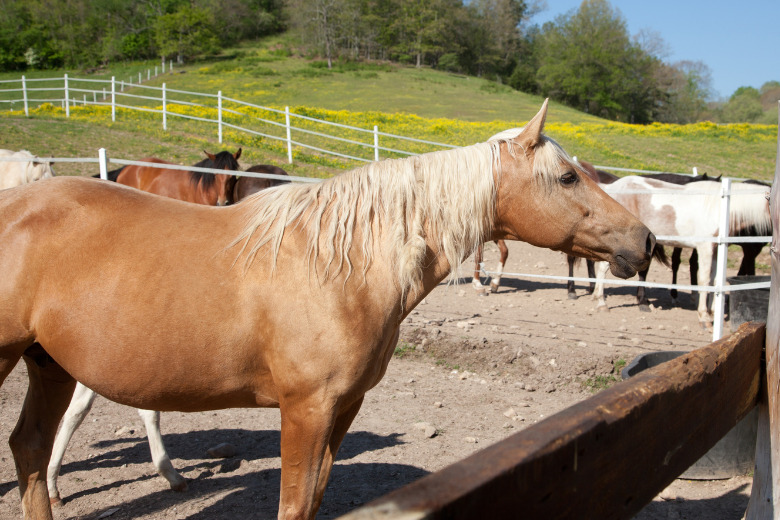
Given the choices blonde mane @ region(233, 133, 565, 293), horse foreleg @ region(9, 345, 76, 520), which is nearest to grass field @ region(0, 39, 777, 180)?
horse foreleg @ region(9, 345, 76, 520)

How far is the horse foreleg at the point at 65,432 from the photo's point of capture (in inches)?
124

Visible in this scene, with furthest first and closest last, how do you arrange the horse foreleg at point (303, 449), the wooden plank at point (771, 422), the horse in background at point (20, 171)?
the horse in background at point (20, 171)
the horse foreleg at point (303, 449)
the wooden plank at point (771, 422)

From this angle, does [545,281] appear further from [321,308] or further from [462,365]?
[321,308]

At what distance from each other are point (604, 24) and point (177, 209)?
6913 centimetres

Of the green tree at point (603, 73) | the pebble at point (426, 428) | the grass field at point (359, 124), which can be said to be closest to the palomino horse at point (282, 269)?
the pebble at point (426, 428)

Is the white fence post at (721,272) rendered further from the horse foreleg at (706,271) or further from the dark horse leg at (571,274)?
the dark horse leg at (571,274)

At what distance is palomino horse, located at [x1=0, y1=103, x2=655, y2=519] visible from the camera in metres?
2.06

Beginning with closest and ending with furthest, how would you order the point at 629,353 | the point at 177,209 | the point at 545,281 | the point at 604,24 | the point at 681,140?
1. the point at 177,209
2. the point at 629,353
3. the point at 545,281
4. the point at 681,140
5. the point at 604,24

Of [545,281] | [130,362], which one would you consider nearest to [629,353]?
[545,281]

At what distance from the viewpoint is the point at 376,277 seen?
2.15 meters

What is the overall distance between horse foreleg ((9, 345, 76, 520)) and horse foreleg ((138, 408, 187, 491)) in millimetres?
649

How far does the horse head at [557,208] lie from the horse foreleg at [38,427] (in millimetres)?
2159

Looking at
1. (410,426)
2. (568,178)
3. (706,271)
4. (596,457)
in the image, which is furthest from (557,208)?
(706,271)

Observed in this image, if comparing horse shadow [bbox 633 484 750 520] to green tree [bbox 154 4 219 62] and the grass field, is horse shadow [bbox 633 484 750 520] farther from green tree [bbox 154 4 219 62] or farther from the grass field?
green tree [bbox 154 4 219 62]
